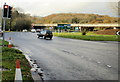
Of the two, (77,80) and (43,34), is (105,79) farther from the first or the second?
(43,34)

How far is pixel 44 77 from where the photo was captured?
6.67 metres

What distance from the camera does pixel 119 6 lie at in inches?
1433

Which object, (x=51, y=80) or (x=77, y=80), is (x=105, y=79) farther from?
(x=51, y=80)

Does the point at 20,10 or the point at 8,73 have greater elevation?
the point at 20,10

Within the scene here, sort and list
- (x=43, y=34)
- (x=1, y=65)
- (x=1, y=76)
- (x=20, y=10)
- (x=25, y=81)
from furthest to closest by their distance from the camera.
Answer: (x=20, y=10), (x=43, y=34), (x=1, y=65), (x=1, y=76), (x=25, y=81)

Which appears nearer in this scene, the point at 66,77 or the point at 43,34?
the point at 66,77

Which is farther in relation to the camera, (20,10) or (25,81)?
(20,10)

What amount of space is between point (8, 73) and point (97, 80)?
114 inches

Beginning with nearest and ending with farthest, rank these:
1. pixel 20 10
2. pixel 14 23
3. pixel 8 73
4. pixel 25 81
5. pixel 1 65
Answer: pixel 25 81, pixel 8 73, pixel 1 65, pixel 14 23, pixel 20 10

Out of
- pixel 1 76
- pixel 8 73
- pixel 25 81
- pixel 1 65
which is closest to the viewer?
pixel 25 81

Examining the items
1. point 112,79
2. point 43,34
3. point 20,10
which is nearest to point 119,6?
point 43,34

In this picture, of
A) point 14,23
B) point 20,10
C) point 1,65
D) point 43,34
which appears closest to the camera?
point 1,65

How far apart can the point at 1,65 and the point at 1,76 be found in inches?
69.2

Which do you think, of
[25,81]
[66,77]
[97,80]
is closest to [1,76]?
[25,81]
